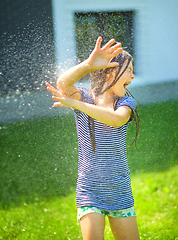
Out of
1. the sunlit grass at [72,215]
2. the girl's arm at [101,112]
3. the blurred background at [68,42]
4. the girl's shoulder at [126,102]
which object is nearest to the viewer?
the girl's arm at [101,112]

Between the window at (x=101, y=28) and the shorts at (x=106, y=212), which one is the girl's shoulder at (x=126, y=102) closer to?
the shorts at (x=106, y=212)

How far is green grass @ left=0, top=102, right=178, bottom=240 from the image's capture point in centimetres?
253

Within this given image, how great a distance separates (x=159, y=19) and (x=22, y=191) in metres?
5.28

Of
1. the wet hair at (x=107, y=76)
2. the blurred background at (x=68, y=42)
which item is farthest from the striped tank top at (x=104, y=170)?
the blurred background at (x=68, y=42)

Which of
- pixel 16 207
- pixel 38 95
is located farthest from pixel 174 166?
pixel 38 95

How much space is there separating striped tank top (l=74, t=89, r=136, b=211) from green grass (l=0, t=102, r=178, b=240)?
1.08 meters

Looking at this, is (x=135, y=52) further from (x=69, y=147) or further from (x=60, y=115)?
(x=69, y=147)

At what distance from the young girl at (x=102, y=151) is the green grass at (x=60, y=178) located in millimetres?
1051

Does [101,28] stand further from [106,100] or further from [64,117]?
[106,100]

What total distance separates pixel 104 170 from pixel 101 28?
487cm

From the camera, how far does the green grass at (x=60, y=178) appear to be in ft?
8.29

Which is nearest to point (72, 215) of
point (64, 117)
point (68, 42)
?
point (64, 117)

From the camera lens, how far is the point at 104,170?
1476 mm

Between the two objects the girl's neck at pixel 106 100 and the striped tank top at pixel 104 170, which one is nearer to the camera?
the striped tank top at pixel 104 170
